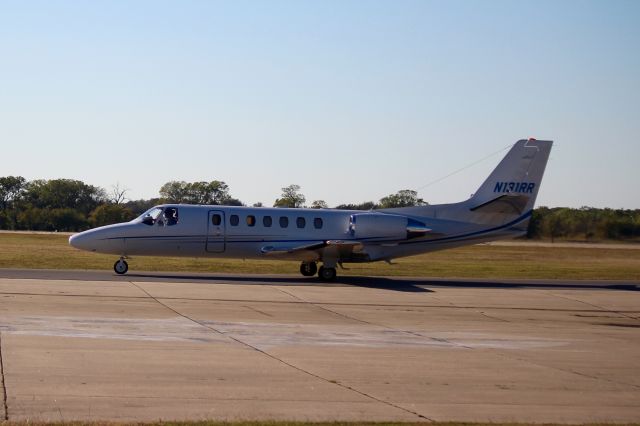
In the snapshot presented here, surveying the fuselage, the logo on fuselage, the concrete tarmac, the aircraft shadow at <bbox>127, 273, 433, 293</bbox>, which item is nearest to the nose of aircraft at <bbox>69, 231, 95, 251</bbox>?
the fuselage

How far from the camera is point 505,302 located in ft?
89.2

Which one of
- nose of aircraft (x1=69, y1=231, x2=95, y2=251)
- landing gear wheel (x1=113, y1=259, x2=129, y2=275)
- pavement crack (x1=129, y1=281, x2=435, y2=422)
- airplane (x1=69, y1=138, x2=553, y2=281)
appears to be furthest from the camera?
airplane (x1=69, y1=138, x2=553, y2=281)

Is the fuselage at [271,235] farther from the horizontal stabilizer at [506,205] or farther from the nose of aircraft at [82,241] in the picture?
the horizontal stabilizer at [506,205]

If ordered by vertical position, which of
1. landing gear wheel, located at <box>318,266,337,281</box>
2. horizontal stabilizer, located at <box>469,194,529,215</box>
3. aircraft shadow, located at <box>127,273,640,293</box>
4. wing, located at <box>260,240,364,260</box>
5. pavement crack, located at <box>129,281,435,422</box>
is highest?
horizontal stabilizer, located at <box>469,194,529,215</box>

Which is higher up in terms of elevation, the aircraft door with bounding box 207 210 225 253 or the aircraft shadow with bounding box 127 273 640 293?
the aircraft door with bounding box 207 210 225 253

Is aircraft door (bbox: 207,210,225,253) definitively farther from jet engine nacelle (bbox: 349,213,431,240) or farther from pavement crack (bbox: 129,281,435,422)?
pavement crack (bbox: 129,281,435,422)

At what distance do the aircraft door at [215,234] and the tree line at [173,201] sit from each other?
46283 mm

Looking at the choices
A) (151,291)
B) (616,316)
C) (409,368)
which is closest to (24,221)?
(151,291)

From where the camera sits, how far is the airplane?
109 ft

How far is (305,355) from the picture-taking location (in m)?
16.1

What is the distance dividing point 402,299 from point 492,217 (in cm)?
995

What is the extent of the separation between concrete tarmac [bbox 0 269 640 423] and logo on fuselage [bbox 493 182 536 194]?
25.5ft

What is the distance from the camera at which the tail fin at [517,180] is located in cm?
3534

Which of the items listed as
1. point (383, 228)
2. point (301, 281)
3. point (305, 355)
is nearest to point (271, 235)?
point (301, 281)
